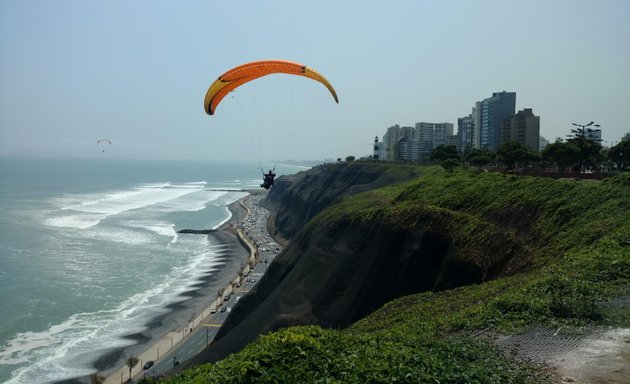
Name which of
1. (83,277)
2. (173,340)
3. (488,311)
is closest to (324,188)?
(83,277)

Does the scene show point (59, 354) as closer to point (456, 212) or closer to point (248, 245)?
point (456, 212)

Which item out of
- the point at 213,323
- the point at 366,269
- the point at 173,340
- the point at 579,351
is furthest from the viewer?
the point at 213,323

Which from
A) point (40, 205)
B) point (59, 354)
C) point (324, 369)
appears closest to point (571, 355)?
point (324, 369)

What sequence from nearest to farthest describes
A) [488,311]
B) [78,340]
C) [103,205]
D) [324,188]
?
[488,311]
[78,340]
[324,188]
[103,205]

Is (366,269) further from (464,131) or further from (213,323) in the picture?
(464,131)

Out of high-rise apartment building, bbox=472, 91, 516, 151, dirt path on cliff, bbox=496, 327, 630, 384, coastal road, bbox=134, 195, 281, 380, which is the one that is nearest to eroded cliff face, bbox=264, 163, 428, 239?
coastal road, bbox=134, 195, 281, 380

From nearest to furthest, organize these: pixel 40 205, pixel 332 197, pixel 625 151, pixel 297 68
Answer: pixel 297 68 → pixel 625 151 → pixel 332 197 → pixel 40 205
